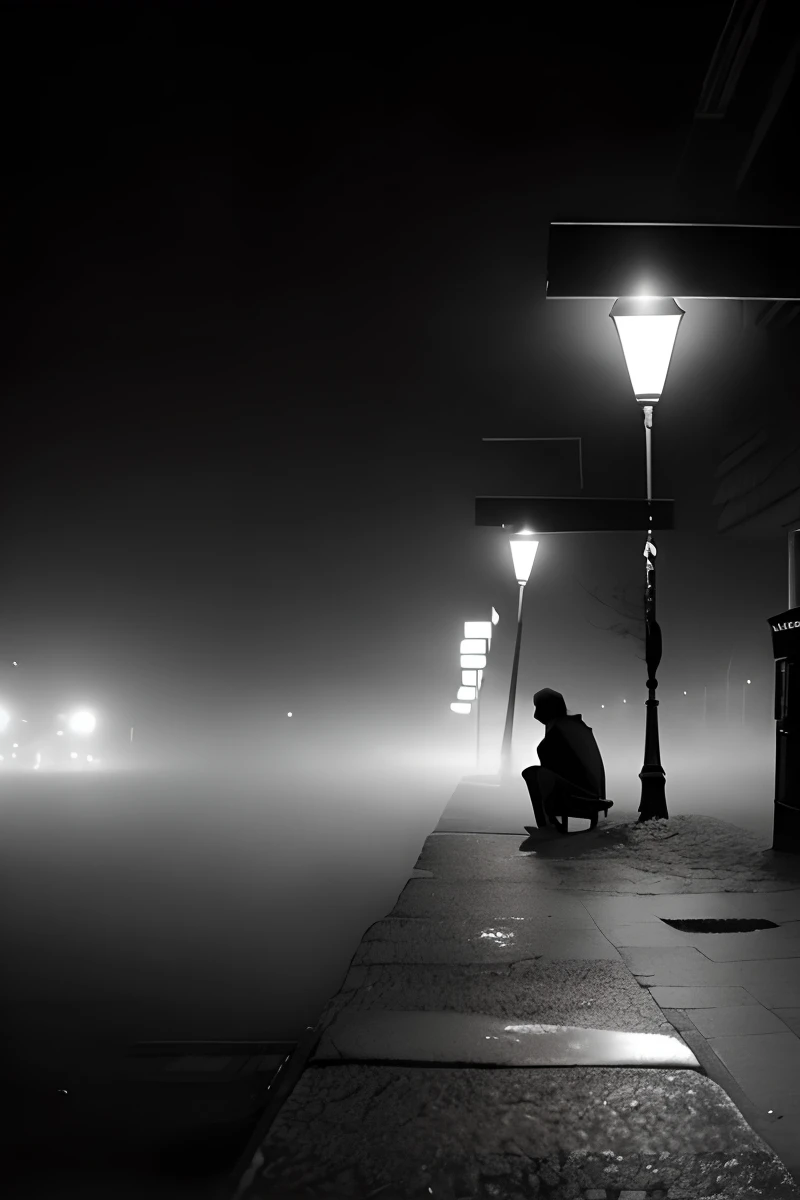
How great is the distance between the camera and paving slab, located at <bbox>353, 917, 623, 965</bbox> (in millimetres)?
4836

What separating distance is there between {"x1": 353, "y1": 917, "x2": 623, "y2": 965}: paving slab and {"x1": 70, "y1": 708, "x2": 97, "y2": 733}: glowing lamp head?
115 metres

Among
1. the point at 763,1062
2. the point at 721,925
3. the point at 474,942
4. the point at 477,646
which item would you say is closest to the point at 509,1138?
the point at 763,1062

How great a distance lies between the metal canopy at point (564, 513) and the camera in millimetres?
13734

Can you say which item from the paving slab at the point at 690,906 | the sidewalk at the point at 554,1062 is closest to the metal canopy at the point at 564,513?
the paving slab at the point at 690,906

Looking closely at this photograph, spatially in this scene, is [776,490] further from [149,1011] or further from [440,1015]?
[440,1015]

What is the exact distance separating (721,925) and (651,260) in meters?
4.64

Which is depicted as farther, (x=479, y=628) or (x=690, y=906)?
(x=479, y=628)

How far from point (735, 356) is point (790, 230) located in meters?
6.76

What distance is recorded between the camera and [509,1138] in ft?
8.70

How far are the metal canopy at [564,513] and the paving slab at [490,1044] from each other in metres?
10.2

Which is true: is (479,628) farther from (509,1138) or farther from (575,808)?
(509,1138)

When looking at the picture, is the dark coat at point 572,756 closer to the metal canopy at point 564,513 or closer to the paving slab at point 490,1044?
the metal canopy at point 564,513

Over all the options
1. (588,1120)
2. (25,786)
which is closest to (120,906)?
(588,1120)

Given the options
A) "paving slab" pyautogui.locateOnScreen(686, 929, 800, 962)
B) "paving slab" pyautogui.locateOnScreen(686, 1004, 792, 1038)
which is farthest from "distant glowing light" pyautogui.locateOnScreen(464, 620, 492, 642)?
"paving slab" pyautogui.locateOnScreen(686, 1004, 792, 1038)
